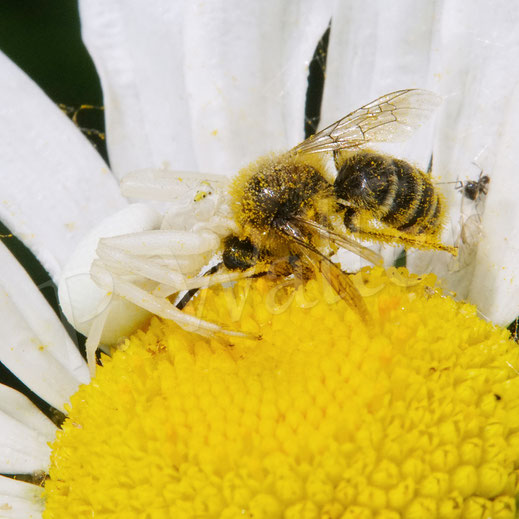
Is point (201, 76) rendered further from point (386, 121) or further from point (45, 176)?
point (386, 121)

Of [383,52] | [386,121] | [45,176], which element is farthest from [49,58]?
[386,121]

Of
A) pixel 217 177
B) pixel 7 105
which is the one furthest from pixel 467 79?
pixel 7 105

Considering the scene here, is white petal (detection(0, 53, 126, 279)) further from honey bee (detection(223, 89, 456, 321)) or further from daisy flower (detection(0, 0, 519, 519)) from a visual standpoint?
honey bee (detection(223, 89, 456, 321))

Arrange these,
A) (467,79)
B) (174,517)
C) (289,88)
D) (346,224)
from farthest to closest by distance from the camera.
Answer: (289,88) < (467,79) < (346,224) < (174,517)

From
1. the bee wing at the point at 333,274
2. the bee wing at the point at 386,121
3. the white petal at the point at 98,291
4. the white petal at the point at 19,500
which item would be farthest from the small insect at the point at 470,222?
the white petal at the point at 19,500

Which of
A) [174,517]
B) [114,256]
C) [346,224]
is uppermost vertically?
[346,224]

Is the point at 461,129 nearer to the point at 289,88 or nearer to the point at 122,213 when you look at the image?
the point at 289,88

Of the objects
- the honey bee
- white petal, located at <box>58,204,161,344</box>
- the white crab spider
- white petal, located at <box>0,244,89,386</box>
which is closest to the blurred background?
white petal, located at <box>0,244,89,386</box>
